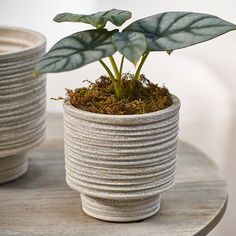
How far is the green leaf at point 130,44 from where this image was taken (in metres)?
0.83

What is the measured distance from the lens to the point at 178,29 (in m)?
0.90

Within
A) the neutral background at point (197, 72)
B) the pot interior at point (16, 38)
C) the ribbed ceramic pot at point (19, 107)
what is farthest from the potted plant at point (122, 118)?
the neutral background at point (197, 72)

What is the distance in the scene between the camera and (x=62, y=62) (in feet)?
2.81

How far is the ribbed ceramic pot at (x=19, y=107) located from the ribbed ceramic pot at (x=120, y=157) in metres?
0.13

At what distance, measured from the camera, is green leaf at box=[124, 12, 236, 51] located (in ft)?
2.87

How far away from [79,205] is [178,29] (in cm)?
31

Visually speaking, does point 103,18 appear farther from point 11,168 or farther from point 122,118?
point 11,168

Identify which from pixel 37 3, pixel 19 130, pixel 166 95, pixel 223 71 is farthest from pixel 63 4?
pixel 166 95

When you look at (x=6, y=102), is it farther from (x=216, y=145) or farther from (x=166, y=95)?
(x=216, y=145)

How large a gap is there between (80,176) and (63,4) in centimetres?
68

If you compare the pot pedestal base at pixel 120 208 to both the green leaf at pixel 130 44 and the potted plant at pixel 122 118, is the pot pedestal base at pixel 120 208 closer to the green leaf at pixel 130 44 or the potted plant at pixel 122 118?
the potted plant at pixel 122 118

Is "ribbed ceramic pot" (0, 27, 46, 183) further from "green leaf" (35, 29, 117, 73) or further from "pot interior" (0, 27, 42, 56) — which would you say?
"green leaf" (35, 29, 117, 73)

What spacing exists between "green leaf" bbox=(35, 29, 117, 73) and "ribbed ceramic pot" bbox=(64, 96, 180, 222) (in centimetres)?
9

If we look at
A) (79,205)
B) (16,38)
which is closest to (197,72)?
(16,38)
